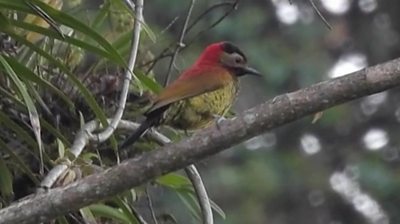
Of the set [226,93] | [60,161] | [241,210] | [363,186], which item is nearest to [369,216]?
[363,186]

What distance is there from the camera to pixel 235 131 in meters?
2.46

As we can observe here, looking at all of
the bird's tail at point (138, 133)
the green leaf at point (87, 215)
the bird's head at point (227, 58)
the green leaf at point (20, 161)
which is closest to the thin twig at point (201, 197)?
the bird's tail at point (138, 133)

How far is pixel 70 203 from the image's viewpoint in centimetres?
246

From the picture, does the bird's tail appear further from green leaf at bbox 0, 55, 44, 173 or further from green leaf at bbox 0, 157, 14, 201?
green leaf at bbox 0, 55, 44, 173

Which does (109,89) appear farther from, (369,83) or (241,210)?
(241,210)

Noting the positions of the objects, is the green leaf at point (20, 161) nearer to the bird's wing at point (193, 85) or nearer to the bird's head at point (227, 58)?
the bird's wing at point (193, 85)

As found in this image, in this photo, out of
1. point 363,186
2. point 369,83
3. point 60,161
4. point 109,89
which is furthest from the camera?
point 363,186

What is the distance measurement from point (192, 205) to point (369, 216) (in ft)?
14.3

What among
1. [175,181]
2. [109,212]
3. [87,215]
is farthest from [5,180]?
[175,181]

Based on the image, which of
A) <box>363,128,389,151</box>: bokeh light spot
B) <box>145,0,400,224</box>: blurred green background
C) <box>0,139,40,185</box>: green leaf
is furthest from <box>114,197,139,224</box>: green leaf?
<box>363,128,389,151</box>: bokeh light spot

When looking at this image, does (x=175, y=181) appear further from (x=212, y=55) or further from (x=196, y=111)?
(x=212, y=55)

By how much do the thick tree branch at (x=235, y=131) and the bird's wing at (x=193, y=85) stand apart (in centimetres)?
72

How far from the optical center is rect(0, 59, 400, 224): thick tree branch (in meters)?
2.44

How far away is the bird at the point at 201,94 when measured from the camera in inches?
126
